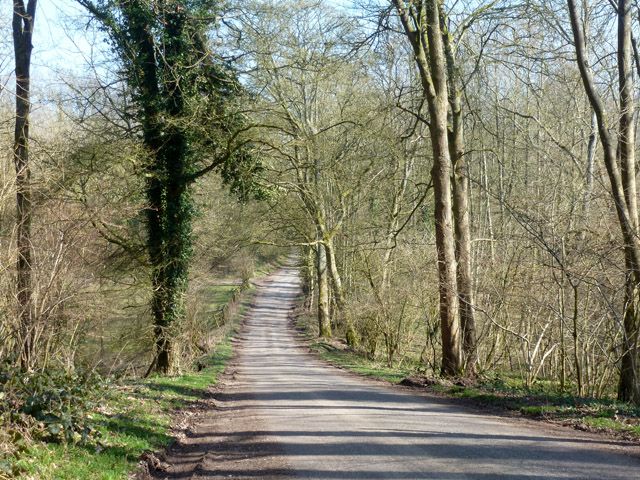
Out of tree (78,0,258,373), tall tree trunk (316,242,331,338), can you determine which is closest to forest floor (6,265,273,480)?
tree (78,0,258,373)

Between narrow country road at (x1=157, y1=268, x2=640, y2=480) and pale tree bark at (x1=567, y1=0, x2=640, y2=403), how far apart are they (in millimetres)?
3292

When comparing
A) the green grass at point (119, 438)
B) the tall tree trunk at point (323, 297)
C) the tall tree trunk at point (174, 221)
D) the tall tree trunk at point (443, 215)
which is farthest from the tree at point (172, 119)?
the tall tree trunk at point (323, 297)

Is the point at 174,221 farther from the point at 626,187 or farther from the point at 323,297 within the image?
the point at 323,297

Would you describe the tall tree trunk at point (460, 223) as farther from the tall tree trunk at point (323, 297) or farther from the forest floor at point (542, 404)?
the tall tree trunk at point (323, 297)

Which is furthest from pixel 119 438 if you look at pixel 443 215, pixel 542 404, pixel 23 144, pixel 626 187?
pixel 626 187

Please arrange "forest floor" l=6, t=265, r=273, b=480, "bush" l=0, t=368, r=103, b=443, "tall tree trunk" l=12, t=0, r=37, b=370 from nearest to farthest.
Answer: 1. "forest floor" l=6, t=265, r=273, b=480
2. "bush" l=0, t=368, r=103, b=443
3. "tall tree trunk" l=12, t=0, r=37, b=370

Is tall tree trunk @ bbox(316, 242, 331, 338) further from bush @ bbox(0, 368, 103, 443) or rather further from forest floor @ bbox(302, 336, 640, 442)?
bush @ bbox(0, 368, 103, 443)

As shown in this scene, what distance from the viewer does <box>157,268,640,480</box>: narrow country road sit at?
723cm

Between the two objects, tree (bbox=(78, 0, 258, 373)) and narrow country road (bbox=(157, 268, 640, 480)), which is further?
tree (bbox=(78, 0, 258, 373))

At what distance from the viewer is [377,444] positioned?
28.6 ft

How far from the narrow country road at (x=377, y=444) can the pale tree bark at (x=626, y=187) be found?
3292mm

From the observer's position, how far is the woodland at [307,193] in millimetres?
12320

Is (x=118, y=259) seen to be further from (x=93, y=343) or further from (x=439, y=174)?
(x=439, y=174)

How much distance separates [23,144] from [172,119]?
5654 millimetres
